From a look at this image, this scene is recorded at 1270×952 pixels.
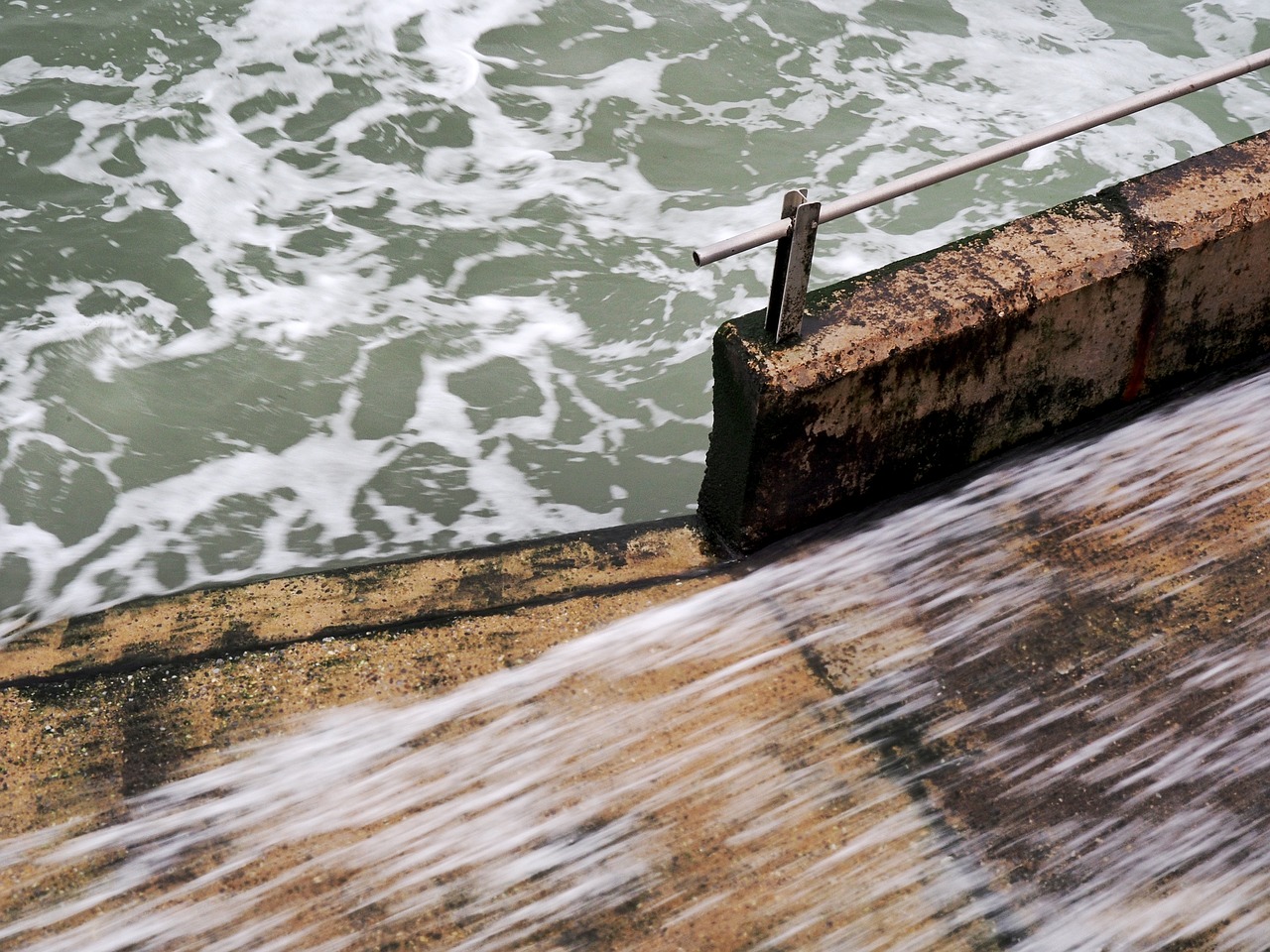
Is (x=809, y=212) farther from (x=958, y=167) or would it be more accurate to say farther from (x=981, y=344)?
(x=981, y=344)

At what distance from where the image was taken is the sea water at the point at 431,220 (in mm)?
4484

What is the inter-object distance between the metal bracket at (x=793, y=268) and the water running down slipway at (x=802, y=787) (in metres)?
0.68

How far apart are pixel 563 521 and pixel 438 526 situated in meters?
0.48

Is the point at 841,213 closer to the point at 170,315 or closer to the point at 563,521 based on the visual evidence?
the point at 563,521

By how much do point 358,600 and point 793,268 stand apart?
1439 millimetres

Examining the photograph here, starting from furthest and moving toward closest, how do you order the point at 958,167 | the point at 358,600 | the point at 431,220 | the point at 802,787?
the point at 431,220 < the point at 358,600 < the point at 958,167 < the point at 802,787

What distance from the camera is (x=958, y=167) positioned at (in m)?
2.69

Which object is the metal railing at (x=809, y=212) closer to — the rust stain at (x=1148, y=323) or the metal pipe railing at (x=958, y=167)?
the metal pipe railing at (x=958, y=167)

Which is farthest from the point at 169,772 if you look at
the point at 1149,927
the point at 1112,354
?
the point at 1112,354

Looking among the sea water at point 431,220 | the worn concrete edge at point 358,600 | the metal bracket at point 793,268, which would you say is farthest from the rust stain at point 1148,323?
the sea water at point 431,220

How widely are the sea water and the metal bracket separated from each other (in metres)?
1.71

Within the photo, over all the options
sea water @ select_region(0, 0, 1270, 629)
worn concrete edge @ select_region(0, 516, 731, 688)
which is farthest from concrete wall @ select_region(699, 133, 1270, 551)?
sea water @ select_region(0, 0, 1270, 629)

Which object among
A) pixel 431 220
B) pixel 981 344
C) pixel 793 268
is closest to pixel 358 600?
pixel 793 268

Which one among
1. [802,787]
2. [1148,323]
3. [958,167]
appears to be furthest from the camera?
[1148,323]
